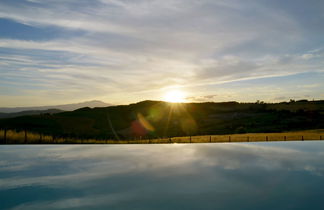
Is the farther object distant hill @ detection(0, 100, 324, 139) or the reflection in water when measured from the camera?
distant hill @ detection(0, 100, 324, 139)

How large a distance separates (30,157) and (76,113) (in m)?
98.8

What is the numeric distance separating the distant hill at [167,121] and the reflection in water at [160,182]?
48221 millimetres

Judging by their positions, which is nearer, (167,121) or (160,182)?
(160,182)

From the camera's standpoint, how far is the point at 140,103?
15338 centimetres

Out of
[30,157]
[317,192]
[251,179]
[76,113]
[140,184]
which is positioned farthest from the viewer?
[76,113]

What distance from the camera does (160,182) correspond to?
12.9m

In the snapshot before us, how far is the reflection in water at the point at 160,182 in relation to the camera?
10.1 meters

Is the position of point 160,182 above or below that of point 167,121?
below

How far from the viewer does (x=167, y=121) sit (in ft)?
350

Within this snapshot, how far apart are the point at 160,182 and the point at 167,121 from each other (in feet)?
308

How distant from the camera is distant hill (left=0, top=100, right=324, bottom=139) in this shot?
7650cm

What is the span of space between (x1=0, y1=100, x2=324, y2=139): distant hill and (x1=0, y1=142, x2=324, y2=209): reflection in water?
48.2 meters

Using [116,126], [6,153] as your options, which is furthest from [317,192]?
[116,126]

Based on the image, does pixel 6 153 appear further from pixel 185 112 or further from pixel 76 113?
pixel 185 112
